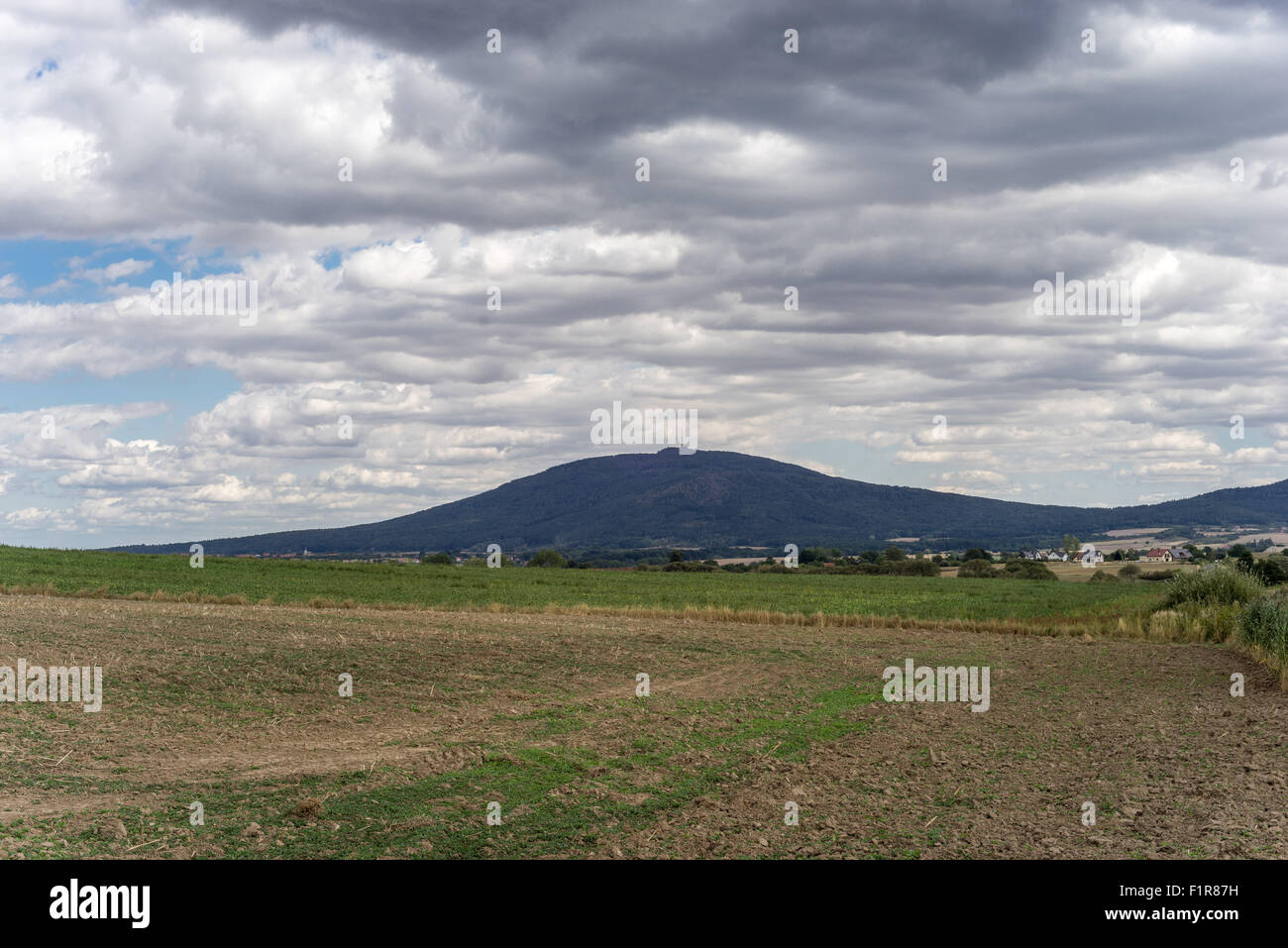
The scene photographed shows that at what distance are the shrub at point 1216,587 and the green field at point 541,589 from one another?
1.74 meters

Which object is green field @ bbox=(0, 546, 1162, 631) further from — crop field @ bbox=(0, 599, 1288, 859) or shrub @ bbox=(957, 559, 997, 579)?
shrub @ bbox=(957, 559, 997, 579)

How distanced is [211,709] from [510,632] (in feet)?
43.6

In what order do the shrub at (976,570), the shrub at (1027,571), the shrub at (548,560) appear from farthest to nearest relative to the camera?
the shrub at (976,570) < the shrub at (548,560) < the shrub at (1027,571)

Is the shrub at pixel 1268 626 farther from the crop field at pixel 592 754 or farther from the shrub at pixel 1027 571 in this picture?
the shrub at pixel 1027 571

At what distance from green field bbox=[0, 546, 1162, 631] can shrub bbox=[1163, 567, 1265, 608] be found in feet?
5.70

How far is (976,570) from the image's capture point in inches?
3986

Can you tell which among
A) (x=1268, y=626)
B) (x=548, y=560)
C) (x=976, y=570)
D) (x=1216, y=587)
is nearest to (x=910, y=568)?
(x=976, y=570)

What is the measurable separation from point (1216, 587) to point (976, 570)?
60.5 metres

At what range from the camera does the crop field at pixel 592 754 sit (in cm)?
1016

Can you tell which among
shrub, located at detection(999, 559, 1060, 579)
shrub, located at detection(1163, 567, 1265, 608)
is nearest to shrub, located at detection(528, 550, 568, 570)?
shrub, located at detection(999, 559, 1060, 579)

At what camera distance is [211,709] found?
16.5 m

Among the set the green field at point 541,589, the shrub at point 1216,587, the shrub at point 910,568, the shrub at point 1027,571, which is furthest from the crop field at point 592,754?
the shrub at point 910,568

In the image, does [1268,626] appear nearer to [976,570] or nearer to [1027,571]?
[1027,571]

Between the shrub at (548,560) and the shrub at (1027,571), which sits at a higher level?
the shrub at (548,560)
